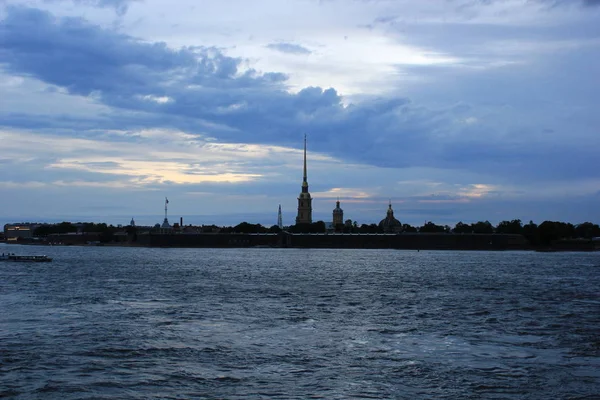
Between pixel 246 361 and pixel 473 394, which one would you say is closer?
pixel 473 394

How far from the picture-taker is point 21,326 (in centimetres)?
2875

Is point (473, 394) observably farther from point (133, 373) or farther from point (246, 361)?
point (133, 373)

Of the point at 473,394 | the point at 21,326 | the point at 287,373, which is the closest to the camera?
the point at 473,394

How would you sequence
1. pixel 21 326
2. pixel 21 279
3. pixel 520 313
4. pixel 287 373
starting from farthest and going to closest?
pixel 21 279
pixel 520 313
pixel 21 326
pixel 287 373

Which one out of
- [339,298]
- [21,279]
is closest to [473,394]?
[339,298]

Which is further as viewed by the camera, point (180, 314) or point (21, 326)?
point (180, 314)

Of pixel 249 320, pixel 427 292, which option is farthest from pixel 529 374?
pixel 427 292

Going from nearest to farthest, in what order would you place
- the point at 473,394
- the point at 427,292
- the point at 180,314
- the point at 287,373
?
the point at 473,394
the point at 287,373
the point at 180,314
the point at 427,292

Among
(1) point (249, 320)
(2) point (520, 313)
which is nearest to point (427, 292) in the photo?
(2) point (520, 313)

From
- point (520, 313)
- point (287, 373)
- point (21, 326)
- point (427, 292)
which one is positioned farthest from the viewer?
point (427, 292)

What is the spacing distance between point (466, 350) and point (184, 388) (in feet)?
32.7

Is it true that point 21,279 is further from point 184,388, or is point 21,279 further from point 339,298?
point 184,388

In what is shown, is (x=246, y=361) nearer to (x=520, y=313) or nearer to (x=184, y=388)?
(x=184, y=388)

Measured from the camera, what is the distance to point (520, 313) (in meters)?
36.1
